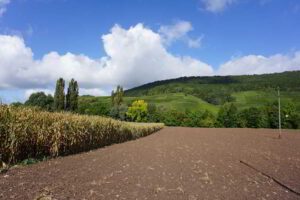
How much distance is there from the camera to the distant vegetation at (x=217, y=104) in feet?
275

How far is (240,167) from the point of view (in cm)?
1423

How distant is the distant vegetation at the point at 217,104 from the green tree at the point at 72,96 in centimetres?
42

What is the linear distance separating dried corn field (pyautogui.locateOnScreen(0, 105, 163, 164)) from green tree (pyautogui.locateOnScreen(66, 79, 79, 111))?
61.2 m

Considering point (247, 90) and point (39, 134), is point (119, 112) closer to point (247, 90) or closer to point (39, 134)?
point (39, 134)

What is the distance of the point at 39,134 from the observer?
12.0 metres

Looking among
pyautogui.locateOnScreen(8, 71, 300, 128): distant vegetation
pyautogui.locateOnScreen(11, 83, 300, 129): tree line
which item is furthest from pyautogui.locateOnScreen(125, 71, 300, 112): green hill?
pyautogui.locateOnScreen(11, 83, 300, 129): tree line

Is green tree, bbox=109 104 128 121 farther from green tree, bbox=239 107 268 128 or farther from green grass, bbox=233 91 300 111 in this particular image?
green grass, bbox=233 91 300 111

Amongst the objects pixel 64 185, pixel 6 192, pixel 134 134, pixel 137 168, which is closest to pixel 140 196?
pixel 64 185

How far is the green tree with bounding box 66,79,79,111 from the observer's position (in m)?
78.6

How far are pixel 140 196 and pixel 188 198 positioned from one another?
1183 mm

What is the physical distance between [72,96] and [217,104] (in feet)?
306

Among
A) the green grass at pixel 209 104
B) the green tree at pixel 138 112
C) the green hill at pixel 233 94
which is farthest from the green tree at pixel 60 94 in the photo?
the green hill at pixel 233 94

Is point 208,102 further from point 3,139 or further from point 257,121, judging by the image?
Result: point 3,139

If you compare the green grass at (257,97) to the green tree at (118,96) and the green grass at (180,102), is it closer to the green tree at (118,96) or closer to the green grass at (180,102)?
the green grass at (180,102)
